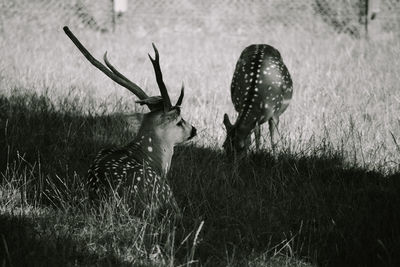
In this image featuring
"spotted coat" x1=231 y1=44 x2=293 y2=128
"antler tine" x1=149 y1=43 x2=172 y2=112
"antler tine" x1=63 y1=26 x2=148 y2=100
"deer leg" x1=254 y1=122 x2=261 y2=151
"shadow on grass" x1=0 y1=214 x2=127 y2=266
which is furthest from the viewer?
"spotted coat" x1=231 y1=44 x2=293 y2=128

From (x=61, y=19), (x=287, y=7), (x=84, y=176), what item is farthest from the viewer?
(x=287, y=7)

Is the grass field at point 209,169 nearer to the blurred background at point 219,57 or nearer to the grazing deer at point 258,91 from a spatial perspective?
the blurred background at point 219,57

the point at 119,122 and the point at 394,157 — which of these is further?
the point at 119,122

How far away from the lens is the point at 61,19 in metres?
12.1

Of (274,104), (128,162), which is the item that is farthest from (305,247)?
(274,104)

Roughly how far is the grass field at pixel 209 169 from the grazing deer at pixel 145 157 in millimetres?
141

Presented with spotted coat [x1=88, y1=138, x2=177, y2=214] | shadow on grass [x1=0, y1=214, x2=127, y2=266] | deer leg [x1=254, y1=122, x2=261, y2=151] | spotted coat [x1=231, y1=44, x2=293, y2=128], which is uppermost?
spotted coat [x1=231, y1=44, x2=293, y2=128]

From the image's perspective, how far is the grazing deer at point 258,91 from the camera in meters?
5.01

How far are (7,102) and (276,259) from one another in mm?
3617

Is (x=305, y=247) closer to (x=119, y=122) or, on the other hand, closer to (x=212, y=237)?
(x=212, y=237)

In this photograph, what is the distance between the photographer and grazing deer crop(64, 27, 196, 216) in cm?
336

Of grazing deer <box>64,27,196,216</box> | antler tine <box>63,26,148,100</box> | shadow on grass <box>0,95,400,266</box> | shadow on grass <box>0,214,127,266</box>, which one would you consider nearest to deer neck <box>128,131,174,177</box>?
grazing deer <box>64,27,196,216</box>

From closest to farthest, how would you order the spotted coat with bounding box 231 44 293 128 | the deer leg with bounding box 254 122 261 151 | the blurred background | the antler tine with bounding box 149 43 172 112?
the antler tine with bounding box 149 43 172 112 → the deer leg with bounding box 254 122 261 151 → the spotted coat with bounding box 231 44 293 128 → the blurred background

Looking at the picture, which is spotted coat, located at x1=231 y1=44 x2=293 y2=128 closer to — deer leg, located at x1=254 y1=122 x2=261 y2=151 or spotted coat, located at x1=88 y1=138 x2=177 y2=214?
deer leg, located at x1=254 y1=122 x2=261 y2=151
